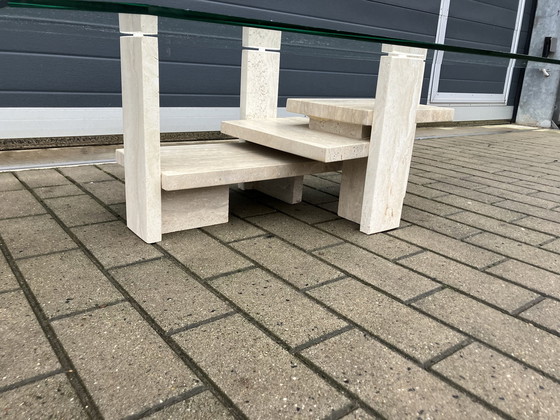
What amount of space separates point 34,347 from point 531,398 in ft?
4.47

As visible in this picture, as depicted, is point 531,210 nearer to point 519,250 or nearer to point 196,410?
point 519,250

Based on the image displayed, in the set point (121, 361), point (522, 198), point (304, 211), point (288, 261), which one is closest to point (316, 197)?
point (304, 211)

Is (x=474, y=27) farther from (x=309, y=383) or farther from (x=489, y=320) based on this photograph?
(x=309, y=383)

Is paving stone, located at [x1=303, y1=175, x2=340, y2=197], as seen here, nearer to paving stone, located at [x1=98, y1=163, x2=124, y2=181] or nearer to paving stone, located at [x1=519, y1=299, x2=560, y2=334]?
paving stone, located at [x1=98, y1=163, x2=124, y2=181]

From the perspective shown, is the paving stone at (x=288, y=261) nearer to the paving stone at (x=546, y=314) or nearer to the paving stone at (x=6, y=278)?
the paving stone at (x=546, y=314)

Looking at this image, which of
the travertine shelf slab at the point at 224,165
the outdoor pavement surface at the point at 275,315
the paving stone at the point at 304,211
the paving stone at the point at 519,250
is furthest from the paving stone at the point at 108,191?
the paving stone at the point at 519,250

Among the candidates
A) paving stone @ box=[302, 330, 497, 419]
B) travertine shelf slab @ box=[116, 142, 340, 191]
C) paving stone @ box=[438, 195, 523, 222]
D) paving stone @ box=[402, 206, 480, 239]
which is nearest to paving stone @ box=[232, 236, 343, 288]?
travertine shelf slab @ box=[116, 142, 340, 191]

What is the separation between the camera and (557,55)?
776cm

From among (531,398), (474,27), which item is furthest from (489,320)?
(474,27)

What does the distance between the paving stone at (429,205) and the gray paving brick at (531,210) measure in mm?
395

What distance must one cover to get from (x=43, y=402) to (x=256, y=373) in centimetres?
53

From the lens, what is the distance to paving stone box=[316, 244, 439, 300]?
1867 millimetres

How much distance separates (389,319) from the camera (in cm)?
164

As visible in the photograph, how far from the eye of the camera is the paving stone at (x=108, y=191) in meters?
2.78
